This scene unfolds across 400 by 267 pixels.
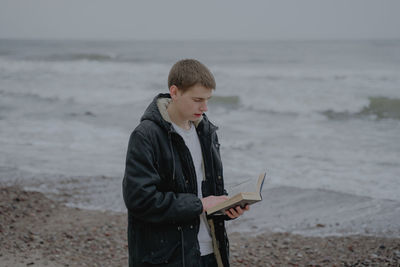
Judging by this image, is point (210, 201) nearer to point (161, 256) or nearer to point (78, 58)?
point (161, 256)

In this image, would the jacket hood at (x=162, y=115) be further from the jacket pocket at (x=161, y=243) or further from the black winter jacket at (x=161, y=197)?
the jacket pocket at (x=161, y=243)

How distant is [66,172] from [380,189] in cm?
554

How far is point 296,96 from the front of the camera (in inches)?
790

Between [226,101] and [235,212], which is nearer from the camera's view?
[235,212]

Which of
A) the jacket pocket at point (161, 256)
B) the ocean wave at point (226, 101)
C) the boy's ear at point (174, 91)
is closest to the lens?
the jacket pocket at point (161, 256)

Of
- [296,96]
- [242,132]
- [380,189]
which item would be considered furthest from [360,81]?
[380,189]

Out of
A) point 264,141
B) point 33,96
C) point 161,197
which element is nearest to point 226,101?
point 264,141

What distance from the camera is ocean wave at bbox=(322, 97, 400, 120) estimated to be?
1625 centimetres

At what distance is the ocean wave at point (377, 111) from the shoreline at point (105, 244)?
1146 centimetres

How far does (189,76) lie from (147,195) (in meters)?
0.67

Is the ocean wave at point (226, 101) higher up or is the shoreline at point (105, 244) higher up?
the ocean wave at point (226, 101)

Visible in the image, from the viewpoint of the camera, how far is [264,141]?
1123 centimetres

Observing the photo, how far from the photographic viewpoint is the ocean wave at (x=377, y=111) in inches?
640

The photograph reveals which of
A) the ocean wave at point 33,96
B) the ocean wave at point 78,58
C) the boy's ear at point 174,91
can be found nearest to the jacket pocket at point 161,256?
the boy's ear at point 174,91
